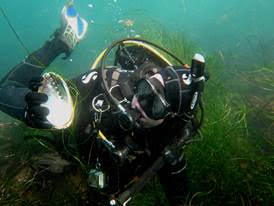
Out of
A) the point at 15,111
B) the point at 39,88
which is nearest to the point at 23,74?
the point at 15,111

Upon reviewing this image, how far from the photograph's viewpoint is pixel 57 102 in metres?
2.71

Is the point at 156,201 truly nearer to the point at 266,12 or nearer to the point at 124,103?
the point at 124,103

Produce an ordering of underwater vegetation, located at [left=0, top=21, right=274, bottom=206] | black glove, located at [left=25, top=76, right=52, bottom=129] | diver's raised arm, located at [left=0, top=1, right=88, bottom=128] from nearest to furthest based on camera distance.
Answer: black glove, located at [left=25, top=76, right=52, bottom=129] → diver's raised arm, located at [left=0, top=1, right=88, bottom=128] → underwater vegetation, located at [left=0, top=21, right=274, bottom=206]

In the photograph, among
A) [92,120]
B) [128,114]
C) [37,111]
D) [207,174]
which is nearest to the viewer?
[128,114]

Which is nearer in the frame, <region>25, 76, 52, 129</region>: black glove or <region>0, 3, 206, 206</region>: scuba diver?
<region>0, 3, 206, 206</region>: scuba diver

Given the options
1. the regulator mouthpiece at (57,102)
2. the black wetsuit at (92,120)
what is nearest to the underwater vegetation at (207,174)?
the black wetsuit at (92,120)

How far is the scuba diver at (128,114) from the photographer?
2.47m

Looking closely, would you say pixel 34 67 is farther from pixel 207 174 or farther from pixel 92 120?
pixel 207 174

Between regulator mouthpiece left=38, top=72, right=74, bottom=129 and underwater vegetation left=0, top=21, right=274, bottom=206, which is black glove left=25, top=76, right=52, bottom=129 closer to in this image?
regulator mouthpiece left=38, top=72, right=74, bottom=129

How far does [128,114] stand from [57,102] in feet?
2.43

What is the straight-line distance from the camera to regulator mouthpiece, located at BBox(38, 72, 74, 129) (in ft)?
8.73

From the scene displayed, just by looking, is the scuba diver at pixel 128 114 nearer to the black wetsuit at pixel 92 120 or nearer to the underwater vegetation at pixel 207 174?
the black wetsuit at pixel 92 120

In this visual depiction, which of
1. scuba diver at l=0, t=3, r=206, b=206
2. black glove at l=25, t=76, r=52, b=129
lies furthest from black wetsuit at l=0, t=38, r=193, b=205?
black glove at l=25, t=76, r=52, b=129

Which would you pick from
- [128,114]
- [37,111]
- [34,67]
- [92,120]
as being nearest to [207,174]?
[92,120]
